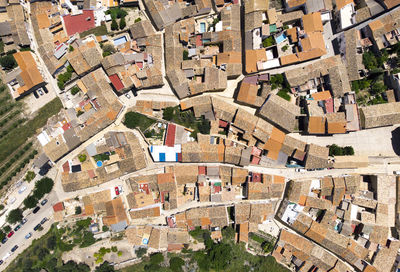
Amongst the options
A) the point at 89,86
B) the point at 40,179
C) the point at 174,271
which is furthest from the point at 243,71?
the point at 40,179

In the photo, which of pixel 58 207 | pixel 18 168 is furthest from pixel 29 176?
pixel 58 207

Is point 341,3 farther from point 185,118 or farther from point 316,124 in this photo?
point 185,118

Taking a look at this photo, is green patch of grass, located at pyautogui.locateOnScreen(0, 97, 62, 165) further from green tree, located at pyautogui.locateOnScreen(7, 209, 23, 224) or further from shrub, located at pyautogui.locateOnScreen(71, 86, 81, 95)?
green tree, located at pyautogui.locateOnScreen(7, 209, 23, 224)

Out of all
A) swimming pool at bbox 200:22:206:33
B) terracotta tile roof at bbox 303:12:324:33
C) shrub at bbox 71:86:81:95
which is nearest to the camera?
terracotta tile roof at bbox 303:12:324:33

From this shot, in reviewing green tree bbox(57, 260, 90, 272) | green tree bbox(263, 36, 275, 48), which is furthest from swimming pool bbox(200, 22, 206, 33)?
green tree bbox(57, 260, 90, 272)

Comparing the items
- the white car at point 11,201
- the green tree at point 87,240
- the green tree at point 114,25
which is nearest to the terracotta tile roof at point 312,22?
the green tree at point 114,25

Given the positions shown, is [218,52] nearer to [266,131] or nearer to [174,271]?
[266,131]
